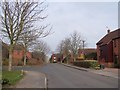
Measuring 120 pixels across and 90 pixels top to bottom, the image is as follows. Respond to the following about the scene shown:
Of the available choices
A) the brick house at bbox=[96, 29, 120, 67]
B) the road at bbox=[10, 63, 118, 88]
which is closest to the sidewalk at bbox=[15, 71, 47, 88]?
the road at bbox=[10, 63, 118, 88]

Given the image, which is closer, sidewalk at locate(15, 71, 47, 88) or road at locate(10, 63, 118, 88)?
sidewalk at locate(15, 71, 47, 88)

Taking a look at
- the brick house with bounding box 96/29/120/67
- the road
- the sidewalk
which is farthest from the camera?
the brick house with bounding box 96/29/120/67

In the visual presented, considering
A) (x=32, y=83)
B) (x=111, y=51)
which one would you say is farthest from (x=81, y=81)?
(x=111, y=51)

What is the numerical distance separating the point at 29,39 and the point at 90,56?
5002 centimetres

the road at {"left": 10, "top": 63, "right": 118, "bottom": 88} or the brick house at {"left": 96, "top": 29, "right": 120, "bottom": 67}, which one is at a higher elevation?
the brick house at {"left": 96, "top": 29, "right": 120, "bottom": 67}

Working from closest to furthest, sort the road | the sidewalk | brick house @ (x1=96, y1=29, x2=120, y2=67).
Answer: the sidewalk < the road < brick house @ (x1=96, y1=29, x2=120, y2=67)

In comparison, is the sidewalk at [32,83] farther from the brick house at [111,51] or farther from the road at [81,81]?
the brick house at [111,51]

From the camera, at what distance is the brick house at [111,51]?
50625mm

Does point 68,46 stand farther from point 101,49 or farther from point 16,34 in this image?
point 16,34

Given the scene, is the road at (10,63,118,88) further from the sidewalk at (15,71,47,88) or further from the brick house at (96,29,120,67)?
the brick house at (96,29,120,67)

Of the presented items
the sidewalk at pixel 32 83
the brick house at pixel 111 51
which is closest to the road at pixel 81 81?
the sidewalk at pixel 32 83

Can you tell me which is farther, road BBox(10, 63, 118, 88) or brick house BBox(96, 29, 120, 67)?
brick house BBox(96, 29, 120, 67)

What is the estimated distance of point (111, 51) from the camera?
5588cm

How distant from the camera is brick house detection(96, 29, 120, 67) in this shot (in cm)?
5062
